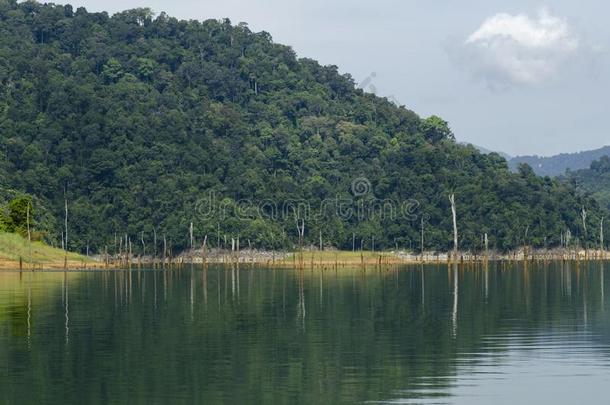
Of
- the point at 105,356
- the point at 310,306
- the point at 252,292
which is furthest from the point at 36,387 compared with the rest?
the point at 252,292

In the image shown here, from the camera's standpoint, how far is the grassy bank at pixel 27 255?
122m

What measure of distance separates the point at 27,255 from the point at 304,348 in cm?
8887

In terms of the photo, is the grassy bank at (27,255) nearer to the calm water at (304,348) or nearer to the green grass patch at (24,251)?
the green grass patch at (24,251)

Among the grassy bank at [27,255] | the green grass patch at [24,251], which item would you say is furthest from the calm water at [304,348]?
the green grass patch at [24,251]

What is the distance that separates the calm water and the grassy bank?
4637 centimetres

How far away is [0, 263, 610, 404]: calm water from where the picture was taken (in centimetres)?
3275

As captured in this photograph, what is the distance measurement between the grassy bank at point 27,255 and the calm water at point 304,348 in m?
46.4

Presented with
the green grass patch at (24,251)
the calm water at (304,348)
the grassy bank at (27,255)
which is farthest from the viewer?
the green grass patch at (24,251)

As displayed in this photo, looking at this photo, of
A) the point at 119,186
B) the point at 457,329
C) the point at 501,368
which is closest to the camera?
the point at 501,368

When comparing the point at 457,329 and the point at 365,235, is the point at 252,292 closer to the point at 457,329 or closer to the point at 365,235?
the point at 457,329

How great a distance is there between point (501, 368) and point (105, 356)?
14055mm

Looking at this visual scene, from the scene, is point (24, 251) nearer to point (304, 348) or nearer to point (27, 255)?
point (27, 255)

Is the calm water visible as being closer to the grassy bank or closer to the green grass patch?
the grassy bank

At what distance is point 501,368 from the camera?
37531 millimetres
